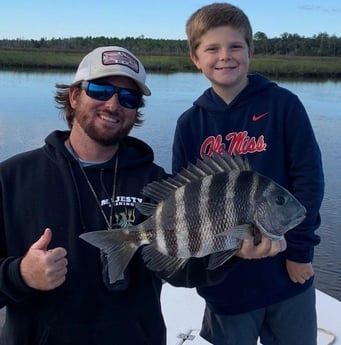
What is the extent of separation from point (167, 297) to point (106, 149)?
2195mm

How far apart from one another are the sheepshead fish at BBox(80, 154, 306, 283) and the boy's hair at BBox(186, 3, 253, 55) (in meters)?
0.86

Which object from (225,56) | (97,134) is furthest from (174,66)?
(97,134)

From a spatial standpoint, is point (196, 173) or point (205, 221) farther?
point (196, 173)

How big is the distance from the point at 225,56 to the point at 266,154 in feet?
1.66

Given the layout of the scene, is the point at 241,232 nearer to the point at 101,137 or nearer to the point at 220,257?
the point at 220,257

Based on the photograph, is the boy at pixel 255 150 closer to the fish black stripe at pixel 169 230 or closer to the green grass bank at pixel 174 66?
the fish black stripe at pixel 169 230

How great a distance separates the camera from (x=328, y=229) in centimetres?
851

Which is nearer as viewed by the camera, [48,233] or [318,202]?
[48,233]

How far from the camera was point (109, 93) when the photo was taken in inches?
90.1

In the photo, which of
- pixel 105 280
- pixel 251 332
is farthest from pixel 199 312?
pixel 105 280

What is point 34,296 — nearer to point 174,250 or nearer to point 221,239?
point 174,250

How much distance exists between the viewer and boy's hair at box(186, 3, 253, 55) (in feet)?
8.95

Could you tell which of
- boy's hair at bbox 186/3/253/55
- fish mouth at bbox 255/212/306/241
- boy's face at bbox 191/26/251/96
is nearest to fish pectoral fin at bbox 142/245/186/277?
fish mouth at bbox 255/212/306/241

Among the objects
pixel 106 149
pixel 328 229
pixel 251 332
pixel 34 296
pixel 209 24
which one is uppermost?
pixel 209 24
